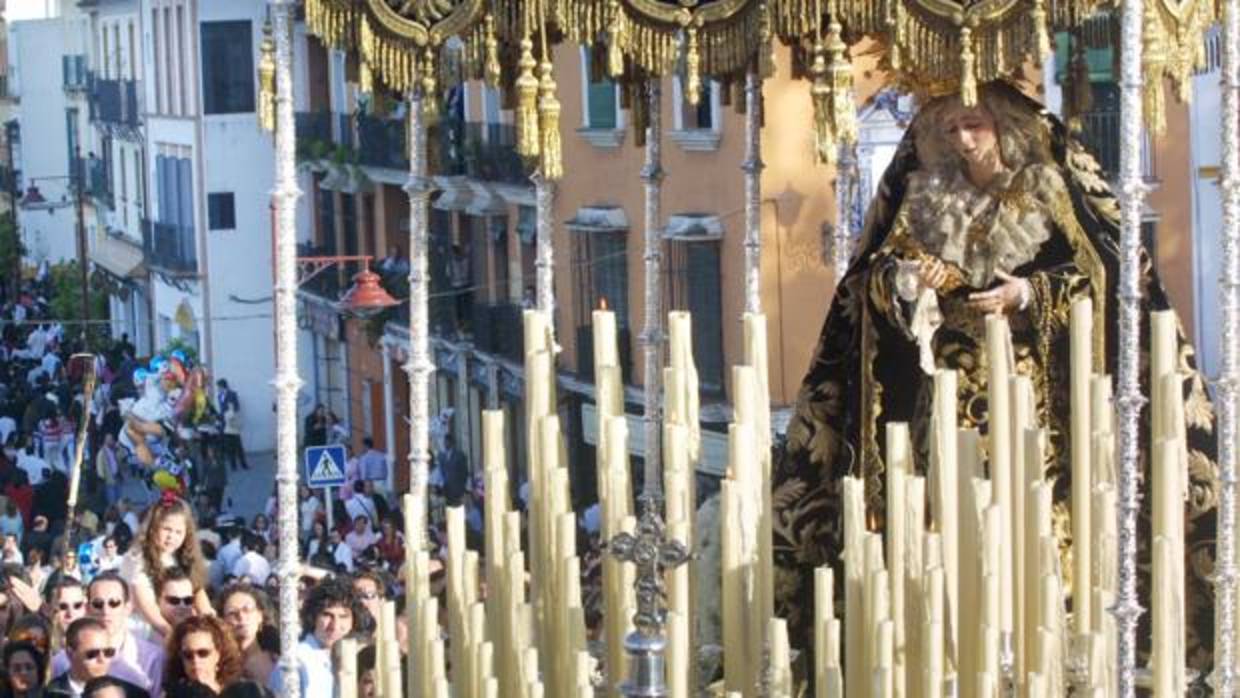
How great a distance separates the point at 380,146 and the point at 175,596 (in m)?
15.4

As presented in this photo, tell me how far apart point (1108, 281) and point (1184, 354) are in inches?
14.4

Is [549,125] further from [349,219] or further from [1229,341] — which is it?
[349,219]

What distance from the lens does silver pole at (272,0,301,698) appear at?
7570mm

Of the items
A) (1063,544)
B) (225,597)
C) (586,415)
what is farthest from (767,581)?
(586,415)

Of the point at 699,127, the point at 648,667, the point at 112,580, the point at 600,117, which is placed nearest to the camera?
the point at 648,667

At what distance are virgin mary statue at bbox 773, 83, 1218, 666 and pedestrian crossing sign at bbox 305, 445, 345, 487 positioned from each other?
8.55m

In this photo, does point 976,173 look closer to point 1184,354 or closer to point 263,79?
point 1184,354

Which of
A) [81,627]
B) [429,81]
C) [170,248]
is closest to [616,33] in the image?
[429,81]

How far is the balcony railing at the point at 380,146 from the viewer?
2455 cm

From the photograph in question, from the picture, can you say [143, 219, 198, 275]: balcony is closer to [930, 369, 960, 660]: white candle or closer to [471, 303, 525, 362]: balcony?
[471, 303, 525, 362]: balcony

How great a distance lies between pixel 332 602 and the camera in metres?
8.95

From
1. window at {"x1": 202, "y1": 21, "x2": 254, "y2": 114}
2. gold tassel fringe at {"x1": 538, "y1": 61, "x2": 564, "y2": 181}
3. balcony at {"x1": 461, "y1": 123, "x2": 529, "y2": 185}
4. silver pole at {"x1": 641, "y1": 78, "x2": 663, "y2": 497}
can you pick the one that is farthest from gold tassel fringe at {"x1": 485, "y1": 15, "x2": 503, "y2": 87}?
window at {"x1": 202, "y1": 21, "x2": 254, "y2": 114}

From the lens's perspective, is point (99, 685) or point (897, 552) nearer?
point (897, 552)

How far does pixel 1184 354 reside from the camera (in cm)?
873
